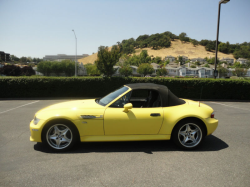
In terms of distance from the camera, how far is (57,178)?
318 centimetres

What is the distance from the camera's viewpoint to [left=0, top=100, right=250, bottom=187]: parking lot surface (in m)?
3.13

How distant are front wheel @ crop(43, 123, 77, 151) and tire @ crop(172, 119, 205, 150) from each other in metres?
2.16

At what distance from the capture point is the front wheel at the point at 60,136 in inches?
163

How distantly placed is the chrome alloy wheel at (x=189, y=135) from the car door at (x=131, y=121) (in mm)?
573

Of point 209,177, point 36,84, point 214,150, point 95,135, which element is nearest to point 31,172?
point 95,135

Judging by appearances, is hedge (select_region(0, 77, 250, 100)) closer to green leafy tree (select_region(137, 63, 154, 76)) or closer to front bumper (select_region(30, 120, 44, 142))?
front bumper (select_region(30, 120, 44, 142))

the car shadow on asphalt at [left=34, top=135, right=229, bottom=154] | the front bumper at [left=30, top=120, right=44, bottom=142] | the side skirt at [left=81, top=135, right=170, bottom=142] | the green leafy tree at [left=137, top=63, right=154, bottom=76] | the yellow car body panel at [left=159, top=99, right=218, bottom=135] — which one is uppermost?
the green leafy tree at [left=137, top=63, right=154, bottom=76]

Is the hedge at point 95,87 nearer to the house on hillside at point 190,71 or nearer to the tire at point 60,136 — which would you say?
the tire at point 60,136

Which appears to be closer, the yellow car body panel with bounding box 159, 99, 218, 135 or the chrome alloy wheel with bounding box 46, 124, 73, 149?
the chrome alloy wheel with bounding box 46, 124, 73, 149

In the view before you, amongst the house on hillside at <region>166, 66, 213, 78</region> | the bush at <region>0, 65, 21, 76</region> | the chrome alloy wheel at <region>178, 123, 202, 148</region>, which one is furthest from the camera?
the house on hillside at <region>166, 66, 213, 78</region>

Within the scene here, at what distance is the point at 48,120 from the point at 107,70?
49.1 feet

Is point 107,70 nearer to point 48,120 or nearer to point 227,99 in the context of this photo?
point 227,99

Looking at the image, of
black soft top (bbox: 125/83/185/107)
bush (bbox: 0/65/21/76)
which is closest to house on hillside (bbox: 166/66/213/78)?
bush (bbox: 0/65/21/76)

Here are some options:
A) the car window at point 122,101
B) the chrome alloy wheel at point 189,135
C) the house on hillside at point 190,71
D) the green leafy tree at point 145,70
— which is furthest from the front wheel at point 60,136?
Result: the house on hillside at point 190,71
